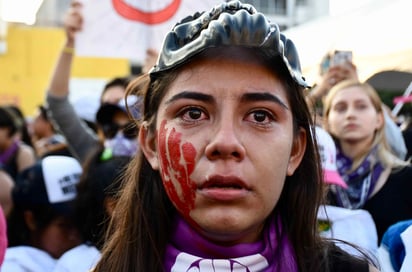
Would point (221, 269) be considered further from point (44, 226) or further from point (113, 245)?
point (44, 226)

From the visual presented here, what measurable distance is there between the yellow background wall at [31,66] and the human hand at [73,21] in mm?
10190

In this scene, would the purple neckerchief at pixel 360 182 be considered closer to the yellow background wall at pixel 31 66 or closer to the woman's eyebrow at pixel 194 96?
the woman's eyebrow at pixel 194 96

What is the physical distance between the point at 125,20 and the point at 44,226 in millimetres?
1636

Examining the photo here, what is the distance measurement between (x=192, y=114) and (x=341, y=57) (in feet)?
8.20

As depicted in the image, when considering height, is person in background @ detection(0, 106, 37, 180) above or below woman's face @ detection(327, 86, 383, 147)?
below

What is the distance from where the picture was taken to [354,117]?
321 centimetres

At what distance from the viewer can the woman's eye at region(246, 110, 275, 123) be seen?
135 centimetres

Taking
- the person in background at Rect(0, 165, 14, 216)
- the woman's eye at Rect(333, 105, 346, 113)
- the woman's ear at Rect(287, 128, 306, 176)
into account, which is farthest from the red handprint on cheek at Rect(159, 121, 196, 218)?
the woman's eye at Rect(333, 105, 346, 113)

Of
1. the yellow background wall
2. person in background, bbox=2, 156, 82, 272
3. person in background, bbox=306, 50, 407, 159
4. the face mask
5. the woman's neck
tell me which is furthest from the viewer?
the yellow background wall

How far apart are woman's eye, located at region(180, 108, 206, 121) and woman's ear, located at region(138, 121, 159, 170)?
0.15m

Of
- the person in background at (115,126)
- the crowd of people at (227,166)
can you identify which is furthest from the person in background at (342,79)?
the crowd of people at (227,166)

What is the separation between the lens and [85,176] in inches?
108

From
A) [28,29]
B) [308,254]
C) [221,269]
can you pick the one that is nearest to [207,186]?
[221,269]

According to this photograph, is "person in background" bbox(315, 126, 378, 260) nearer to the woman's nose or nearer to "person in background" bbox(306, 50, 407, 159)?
"person in background" bbox(306, 50, 407, 159)
